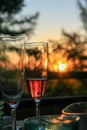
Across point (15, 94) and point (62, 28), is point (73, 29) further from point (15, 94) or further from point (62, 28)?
point (15, 94)

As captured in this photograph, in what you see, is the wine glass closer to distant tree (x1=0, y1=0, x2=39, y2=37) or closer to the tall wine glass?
the tall wine glass

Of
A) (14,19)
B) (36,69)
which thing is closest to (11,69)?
(36,69)

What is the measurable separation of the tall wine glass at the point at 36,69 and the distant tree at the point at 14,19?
1117cm

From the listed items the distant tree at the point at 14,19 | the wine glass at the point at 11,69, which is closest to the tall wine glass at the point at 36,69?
the wine glass at the point at 11,69

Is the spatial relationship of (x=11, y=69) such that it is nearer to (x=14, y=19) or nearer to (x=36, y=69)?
(x=36, y=69)

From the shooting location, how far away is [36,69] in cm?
92

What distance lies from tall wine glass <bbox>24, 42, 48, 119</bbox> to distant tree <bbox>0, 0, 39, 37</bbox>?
1117cm

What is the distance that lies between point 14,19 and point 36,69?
466 inches

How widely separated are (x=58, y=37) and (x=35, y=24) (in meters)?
1.67

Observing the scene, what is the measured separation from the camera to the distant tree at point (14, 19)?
12.2 metres

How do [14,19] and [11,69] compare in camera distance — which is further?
[14,19]

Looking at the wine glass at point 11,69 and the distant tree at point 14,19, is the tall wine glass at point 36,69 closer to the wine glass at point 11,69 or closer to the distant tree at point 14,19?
the wine glass at point 11,69

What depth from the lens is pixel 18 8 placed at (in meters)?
12.2

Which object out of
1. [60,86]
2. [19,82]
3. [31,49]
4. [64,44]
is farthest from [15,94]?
[64,44]
